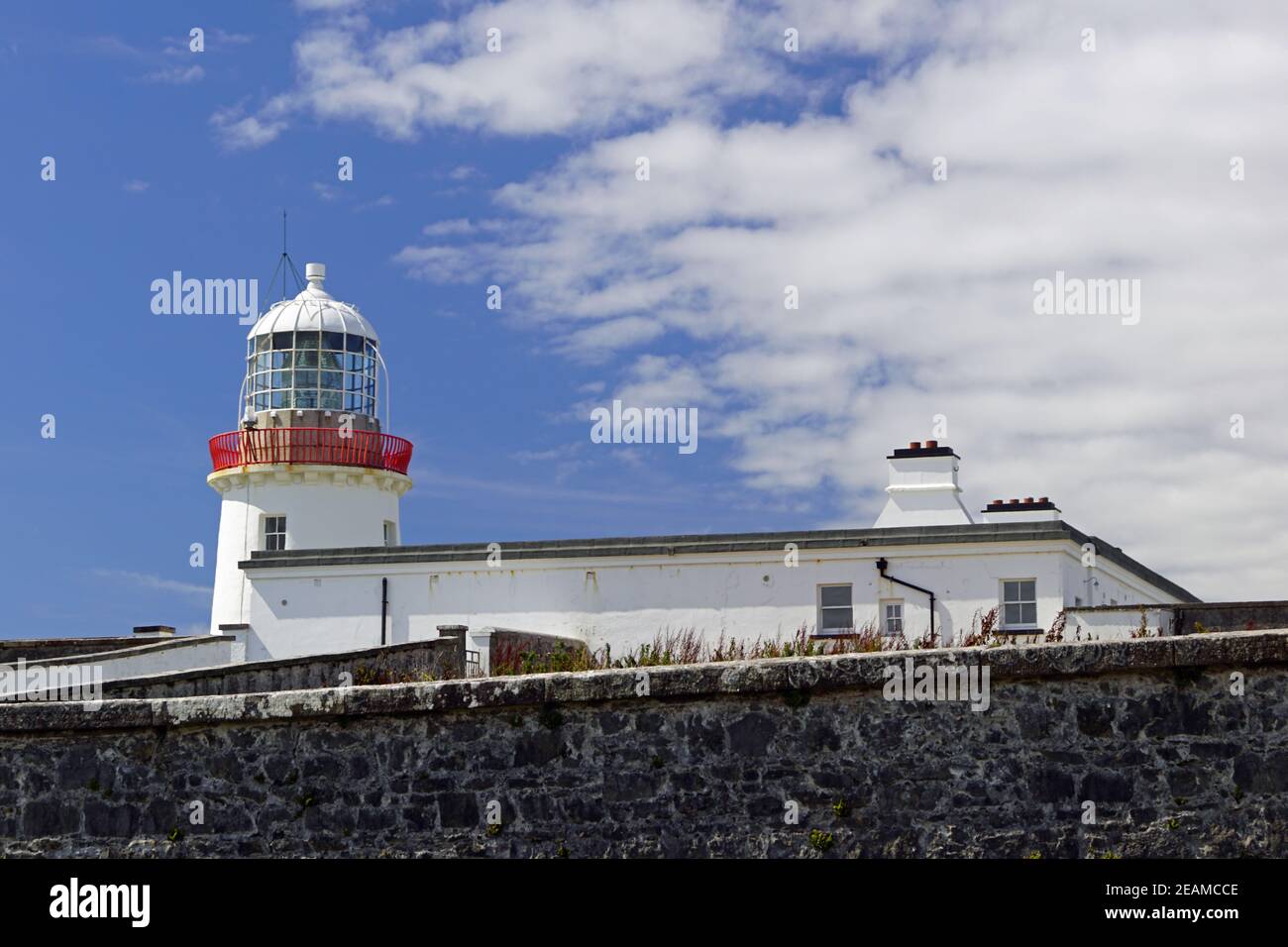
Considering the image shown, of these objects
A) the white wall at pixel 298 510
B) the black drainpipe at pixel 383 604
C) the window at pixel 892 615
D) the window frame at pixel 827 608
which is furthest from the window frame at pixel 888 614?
the white wall at pixel 298 510

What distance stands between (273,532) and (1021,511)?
1290cm

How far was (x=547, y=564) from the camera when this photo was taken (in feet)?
82.3

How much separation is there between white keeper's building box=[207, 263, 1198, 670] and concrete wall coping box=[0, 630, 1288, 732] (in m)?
11.1

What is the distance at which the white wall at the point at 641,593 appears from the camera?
23656mm

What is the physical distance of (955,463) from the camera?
29266 mm

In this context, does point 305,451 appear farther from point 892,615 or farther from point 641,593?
point 892,615

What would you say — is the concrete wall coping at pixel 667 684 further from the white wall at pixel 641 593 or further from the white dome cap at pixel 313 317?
the white dome cap at pixel 313 317

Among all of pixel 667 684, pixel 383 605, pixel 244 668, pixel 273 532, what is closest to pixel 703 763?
pixel 667 684

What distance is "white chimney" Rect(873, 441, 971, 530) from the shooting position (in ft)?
95.3

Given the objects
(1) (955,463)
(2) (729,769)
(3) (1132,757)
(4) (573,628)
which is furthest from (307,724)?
(1) (955,463)

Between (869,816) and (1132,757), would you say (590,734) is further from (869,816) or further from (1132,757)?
(1132,757)

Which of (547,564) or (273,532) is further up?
(273,532)
